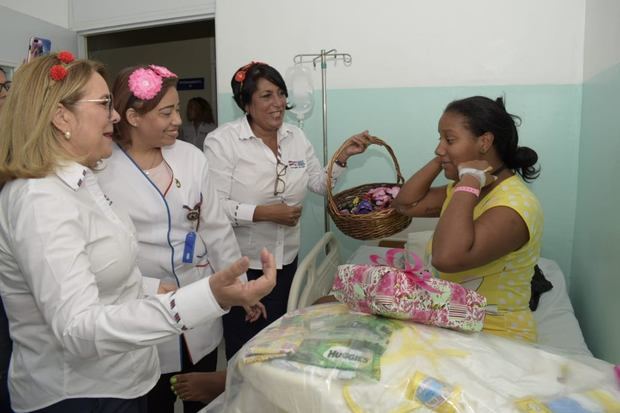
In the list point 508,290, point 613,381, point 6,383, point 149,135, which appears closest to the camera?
point 613,381

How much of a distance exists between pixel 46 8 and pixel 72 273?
3.27 metres

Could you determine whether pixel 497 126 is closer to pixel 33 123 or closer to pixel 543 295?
pixel 543 295

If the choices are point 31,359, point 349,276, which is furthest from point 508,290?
point 31,359

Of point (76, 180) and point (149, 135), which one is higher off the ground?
point (149, 135)

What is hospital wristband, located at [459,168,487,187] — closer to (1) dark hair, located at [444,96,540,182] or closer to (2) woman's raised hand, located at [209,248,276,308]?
(1) dark hair, located at [444,96,540,182]

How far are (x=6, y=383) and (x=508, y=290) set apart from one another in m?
1.45

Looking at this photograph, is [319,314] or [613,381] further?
[319,314]

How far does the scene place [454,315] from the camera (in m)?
1.04

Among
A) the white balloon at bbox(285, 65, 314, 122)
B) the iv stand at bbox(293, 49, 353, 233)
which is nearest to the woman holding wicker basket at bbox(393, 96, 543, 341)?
the iv stand at bbox(293, 49, 353, 233)

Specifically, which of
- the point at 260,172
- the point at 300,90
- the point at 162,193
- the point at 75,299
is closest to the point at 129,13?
the point at 300,90

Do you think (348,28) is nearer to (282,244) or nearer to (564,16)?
(564,16)

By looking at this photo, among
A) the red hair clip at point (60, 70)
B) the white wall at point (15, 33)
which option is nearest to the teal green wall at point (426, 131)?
the white wall at point (15, 33)

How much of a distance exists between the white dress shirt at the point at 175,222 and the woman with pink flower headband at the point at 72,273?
270mm

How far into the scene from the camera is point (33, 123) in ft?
3.44
